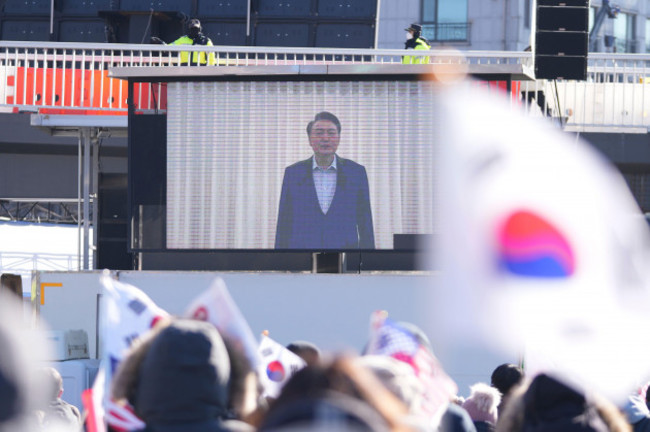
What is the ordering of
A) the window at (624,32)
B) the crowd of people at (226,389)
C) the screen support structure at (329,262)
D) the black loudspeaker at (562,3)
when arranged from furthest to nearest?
the window at (624,32)
the screen support structure at (329,262)
the black loudspeaker at (562,3)
the crowd of people at (226,389)

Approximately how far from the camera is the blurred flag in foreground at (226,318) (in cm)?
378

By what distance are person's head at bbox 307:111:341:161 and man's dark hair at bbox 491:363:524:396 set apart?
7.50 meters

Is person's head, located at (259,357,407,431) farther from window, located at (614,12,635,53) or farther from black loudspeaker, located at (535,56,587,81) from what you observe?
window, located at (614,12,635,53)

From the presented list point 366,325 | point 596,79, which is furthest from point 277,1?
point 366,325

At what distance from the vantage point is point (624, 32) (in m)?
49.7

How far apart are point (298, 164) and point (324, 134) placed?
0.49 meters

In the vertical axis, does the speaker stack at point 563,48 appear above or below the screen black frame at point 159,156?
above

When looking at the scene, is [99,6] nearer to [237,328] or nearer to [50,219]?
[50,219]

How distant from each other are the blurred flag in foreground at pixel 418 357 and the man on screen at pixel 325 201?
9787 millimetres

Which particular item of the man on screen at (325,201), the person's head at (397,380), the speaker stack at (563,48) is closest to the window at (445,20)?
the speaker stack at (563,48)

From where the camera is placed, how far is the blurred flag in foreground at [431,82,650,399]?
396 cm

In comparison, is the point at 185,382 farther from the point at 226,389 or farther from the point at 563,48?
the point at 563,48

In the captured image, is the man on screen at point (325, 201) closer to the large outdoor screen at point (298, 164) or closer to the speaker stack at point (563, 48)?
the large outdoor screen at point (298, 164)

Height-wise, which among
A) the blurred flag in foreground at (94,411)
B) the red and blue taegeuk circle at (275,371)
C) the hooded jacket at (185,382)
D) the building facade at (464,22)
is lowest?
the red and blue taegeuk circle at (275,371)
